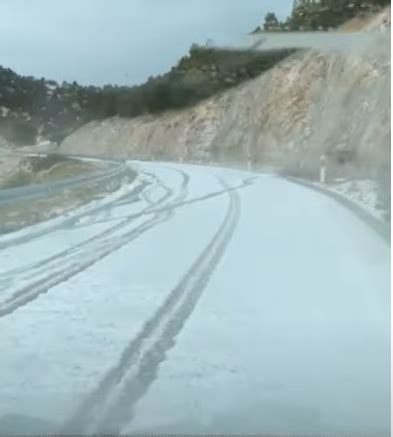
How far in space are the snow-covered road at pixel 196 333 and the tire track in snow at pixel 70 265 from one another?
0.10ft

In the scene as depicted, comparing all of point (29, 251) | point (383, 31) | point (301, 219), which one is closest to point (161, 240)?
point (29, 251)

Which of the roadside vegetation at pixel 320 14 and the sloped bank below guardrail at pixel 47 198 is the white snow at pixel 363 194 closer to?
the sloped bank below guardrail at pixel 47 198

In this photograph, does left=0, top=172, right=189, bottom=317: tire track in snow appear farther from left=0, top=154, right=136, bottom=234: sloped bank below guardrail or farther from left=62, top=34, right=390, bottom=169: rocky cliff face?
left=62, top=34, right=390, bottom=169: rocky cliff face

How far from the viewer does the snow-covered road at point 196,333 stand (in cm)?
491

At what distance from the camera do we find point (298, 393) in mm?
5203

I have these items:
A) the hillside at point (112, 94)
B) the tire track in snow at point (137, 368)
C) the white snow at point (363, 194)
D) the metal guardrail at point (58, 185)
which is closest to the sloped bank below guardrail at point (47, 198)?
the metal guardrail at point (58, 185)

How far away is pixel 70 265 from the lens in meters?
10.9

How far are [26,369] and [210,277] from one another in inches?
162

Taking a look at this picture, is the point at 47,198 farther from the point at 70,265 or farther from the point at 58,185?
the point at 70,265

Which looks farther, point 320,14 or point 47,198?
point 47,198

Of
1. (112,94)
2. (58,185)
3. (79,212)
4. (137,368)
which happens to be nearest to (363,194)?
(58,185)

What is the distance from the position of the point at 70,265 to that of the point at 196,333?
14.0ft

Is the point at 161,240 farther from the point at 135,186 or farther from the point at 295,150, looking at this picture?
the point at 135,186

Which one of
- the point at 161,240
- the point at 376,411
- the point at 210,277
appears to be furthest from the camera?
the point at 161,240
